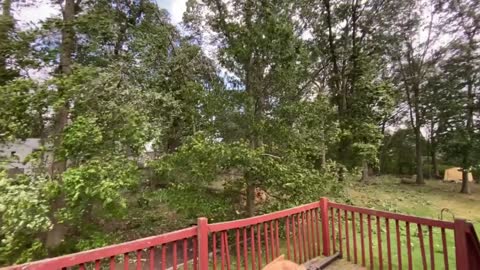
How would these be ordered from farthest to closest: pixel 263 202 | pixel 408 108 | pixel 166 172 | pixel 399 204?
pixel 408 108 < pixel 399 204 < pixel 263 202 < pixel 166 172

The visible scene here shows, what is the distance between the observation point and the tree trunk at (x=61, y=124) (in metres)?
4.08

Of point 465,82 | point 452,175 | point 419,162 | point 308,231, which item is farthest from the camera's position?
point 452,175

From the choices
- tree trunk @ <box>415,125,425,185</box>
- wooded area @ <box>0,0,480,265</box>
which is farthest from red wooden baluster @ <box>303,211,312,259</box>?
tree trunk @ <box>415,125,425,185</box>

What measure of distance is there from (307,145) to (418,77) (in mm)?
11915

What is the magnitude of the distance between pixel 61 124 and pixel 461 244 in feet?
16.4

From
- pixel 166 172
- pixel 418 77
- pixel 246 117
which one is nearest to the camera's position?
pixel 166 172

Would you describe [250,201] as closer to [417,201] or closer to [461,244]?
[461,244]

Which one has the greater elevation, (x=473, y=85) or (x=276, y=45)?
(x=473, y=85)

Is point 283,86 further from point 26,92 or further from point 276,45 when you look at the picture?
point 26,92

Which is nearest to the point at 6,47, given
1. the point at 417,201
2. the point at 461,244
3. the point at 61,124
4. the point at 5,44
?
the point at 5,44

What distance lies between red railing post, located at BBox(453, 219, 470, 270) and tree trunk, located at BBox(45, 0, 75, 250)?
14.6 ft

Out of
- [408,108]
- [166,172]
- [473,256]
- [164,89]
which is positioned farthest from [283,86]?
[408,108]

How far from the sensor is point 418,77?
14.4 meters

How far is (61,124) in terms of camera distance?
430cm
